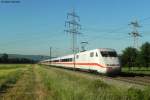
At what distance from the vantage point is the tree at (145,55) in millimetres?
101906

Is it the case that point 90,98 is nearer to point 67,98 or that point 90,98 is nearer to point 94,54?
point 67,98

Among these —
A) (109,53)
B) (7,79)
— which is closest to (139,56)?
(109,53)

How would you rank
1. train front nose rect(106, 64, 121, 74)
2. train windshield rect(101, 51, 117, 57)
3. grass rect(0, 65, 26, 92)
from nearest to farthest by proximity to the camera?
1. grass rect(0, 65, 26, 92)
2. train front nose rect(106, 64, 121, 74)
3. train windshield rect(101, 51, 117, 57)

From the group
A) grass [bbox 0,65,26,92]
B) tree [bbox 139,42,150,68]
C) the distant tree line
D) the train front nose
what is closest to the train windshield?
the train front nose

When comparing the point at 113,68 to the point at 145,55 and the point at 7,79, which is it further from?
the point at 145,55

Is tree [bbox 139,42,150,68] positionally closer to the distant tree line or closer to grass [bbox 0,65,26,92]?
the distant tree line

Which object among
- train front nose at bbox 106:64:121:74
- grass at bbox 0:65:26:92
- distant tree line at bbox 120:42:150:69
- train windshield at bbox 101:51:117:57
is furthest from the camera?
distant tree line at bbox 120:42:150:69

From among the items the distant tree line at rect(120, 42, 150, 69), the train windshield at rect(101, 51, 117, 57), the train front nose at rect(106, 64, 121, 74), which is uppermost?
the distant tree line at rect(120, 42, 150, 69)

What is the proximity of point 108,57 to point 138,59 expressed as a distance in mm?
63755

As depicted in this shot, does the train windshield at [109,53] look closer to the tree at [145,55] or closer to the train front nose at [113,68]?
the train front nose at [113,68]

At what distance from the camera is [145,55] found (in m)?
105

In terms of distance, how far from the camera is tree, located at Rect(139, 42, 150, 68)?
101906 mm

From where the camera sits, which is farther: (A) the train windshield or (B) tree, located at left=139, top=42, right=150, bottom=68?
(B) tree, located at left=139, top=42, right=150, bottom=68

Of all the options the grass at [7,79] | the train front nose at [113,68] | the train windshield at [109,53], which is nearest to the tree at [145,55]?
the grass at [7,79]
